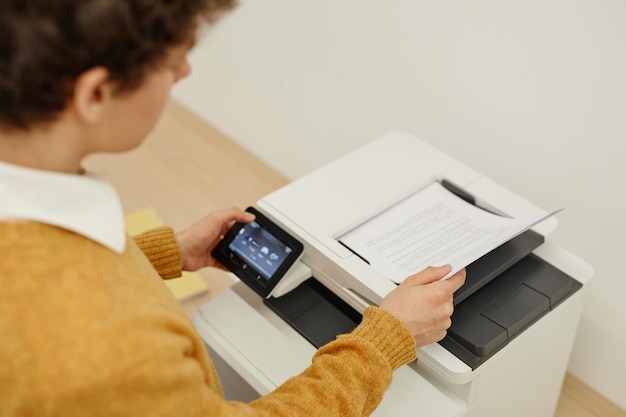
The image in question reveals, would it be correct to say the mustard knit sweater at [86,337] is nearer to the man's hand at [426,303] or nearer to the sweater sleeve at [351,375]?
the sweater sleeve at [351,375]

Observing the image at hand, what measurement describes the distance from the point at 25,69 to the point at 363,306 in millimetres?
535

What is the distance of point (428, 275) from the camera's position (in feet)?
2.90

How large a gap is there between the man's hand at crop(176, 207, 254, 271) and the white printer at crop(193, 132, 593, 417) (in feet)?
0.11

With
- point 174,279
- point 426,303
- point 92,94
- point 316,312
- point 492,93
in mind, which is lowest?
point 174,279

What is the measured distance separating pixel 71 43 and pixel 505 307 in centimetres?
62

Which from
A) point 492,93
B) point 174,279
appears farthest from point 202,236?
point 492,93

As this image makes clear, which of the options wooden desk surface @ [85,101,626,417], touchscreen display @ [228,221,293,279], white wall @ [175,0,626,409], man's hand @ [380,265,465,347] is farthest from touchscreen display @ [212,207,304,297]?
wooden desk surface @ [85,101,626,417]

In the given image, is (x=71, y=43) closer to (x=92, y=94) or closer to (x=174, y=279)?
(x=92, y=94)

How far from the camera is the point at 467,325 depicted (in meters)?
0.92

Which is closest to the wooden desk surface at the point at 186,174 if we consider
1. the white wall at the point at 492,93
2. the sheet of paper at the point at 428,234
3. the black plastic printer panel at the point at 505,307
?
the white wall at the point at 492,93

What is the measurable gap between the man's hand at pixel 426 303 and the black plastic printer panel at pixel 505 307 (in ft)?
0.12

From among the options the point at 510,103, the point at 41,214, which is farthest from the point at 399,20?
the point at 41,214

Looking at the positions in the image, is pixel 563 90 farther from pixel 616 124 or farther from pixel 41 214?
pixel 41 214

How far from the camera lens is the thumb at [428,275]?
34.8 inches
